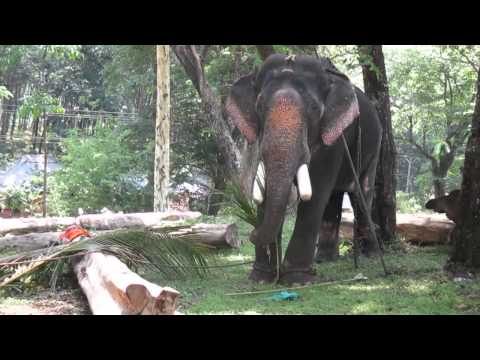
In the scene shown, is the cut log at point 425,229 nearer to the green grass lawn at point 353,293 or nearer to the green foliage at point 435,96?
the green grass lawn at point 353,293

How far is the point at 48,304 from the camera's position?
6000 millimetres

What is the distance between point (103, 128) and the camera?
22203mm

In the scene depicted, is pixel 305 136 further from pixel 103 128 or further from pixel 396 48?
pixel 396 48

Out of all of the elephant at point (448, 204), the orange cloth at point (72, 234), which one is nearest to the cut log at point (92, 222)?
the orange cloth at point (72, 234)

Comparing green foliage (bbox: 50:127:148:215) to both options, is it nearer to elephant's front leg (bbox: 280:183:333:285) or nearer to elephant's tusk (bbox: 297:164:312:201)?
elephant's front leg (bbox: 280:183:333:285)

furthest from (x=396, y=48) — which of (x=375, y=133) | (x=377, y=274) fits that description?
(x=377, y=274)

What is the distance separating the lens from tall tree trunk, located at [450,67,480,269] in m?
6.81

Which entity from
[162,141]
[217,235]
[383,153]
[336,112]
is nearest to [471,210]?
[336,112]

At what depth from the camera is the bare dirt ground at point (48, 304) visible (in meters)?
5.62

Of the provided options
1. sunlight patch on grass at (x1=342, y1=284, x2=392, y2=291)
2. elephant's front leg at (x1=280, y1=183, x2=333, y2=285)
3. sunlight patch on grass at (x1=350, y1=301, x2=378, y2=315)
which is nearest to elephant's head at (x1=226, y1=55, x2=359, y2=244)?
elephant's front leg at (x1=280, y1=183, x2=333, y2=285)

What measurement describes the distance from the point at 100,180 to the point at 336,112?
1409cm

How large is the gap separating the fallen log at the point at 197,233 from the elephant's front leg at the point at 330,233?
4.00 feet

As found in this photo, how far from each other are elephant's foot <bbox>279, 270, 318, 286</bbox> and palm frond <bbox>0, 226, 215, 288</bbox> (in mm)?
858

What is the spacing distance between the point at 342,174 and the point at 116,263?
3.96 meters
